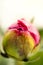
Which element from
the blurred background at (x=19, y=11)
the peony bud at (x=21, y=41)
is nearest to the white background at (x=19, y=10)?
the blurred background at (x=19, y=11)

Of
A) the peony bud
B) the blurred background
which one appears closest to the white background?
the blurred background

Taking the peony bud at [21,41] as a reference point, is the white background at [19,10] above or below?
above

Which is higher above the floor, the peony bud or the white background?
the white background

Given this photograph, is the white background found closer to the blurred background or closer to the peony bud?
the blurred background

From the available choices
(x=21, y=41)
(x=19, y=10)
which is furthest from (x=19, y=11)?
(x=21, y=41)

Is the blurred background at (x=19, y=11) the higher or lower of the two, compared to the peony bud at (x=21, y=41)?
higher

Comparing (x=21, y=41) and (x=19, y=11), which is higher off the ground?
(x=19, y=11)

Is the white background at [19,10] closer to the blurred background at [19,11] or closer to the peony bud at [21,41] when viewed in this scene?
the blurred background at [19,11]

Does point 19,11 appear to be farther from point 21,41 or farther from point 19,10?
point 21,41
